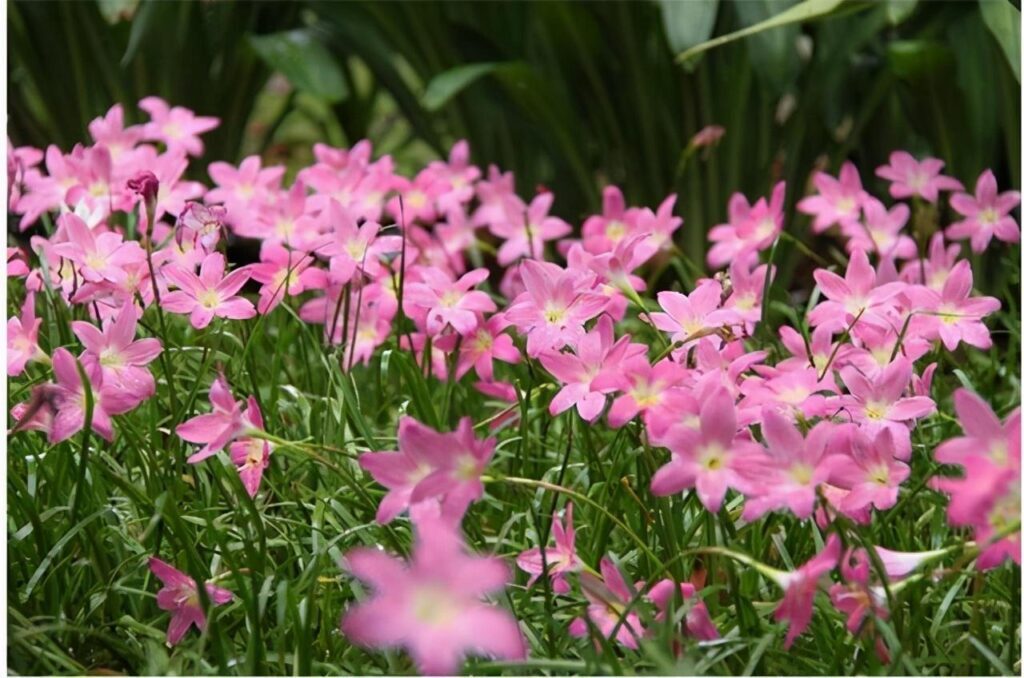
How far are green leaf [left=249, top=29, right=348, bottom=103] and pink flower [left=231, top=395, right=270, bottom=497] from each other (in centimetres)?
99

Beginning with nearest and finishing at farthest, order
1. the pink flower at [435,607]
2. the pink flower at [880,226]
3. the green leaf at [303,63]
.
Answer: the pink flower at [435,607], the pink flower at [880,226], the green leaf at [303,63]

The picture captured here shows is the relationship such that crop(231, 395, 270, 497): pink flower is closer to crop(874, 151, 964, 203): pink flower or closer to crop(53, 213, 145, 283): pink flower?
crop(53, 213, 145, 283): pink flower

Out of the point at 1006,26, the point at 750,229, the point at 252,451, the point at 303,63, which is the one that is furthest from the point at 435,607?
the point at 303,63

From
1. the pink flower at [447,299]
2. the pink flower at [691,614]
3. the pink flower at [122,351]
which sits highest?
the pink flower at [122,351]

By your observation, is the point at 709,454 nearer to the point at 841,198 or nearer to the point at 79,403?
the point at 79,403

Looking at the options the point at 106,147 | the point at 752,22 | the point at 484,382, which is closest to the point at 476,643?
the point at 484,382

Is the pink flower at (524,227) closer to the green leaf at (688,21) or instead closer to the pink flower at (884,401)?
the green leaf at (688,21)

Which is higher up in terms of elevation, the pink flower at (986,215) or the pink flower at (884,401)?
the pink flower at (986,215)

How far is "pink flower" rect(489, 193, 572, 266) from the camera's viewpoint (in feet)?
4.75

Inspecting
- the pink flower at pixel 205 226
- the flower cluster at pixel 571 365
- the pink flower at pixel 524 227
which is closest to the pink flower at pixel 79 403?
the flower cluster at pixel 571 365

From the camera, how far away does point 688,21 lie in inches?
59.6

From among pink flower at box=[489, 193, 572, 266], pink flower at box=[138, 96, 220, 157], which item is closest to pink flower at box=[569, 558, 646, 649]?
pink flower at box=[489, 193, 572, 266]

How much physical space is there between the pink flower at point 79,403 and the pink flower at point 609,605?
308 mm

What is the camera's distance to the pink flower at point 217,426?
0.73 meters
